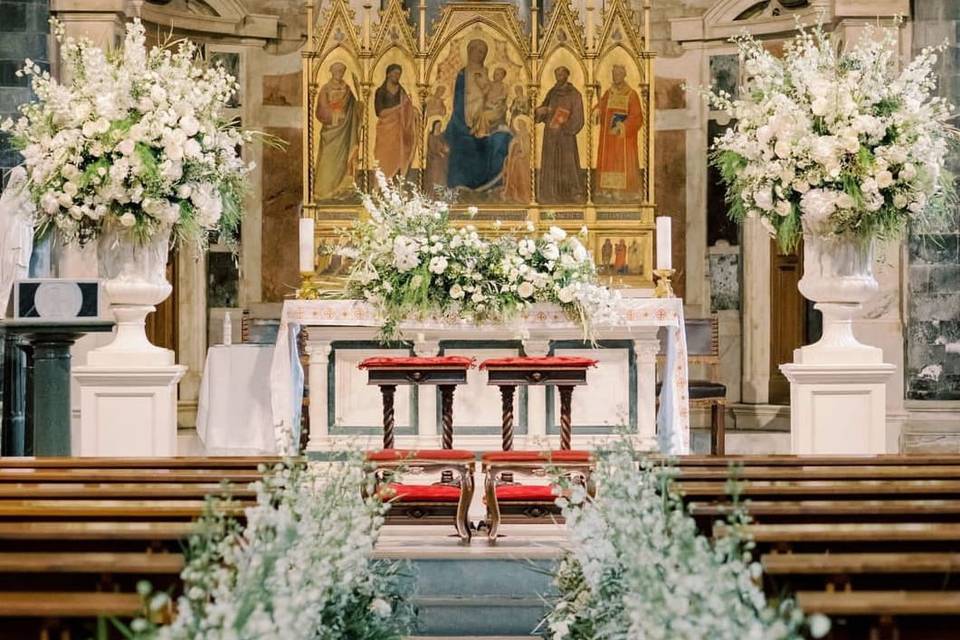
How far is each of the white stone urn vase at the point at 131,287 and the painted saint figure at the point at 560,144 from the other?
15.9 feet

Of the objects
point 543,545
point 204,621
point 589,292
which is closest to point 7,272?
point 589,292

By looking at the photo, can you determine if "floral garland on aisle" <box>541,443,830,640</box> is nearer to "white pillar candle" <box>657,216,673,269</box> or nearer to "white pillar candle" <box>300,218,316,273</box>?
"white pillar candle" <box>657,216,673,269</box>

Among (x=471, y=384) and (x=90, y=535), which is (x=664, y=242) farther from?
(x=90, y=535)

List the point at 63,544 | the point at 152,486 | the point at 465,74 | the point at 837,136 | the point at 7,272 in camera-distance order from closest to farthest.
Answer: the point at 63,544
the point at 152,486
the point at 837,136
the point at 7,272
the point at 465,74

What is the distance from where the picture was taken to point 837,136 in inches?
262

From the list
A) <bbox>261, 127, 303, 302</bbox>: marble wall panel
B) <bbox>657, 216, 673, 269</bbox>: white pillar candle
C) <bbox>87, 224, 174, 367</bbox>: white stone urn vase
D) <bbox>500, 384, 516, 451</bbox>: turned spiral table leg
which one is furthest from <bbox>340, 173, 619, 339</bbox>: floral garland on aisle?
<bbox>261, 127, 303, 302</bbox>: marble wall panel

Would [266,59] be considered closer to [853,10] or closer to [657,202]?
[657,202]

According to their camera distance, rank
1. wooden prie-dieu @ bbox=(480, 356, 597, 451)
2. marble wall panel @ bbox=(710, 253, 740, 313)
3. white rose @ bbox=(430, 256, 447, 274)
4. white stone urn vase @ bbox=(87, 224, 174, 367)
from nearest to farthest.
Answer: white stone urn vase @ bbox=(87, 224, 174, 367) < wooden prie-dieu @ bbox=(480, 356, 597, 451) < white rose @ bbox=(430, 256, 447, 274) < marble wall panel @ bbox=(710, 253, 740, 313)

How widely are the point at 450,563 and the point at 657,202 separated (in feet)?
24.8

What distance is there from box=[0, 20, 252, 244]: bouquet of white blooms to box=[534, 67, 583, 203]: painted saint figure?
4.74 meters

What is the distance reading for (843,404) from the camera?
6984 millimetres

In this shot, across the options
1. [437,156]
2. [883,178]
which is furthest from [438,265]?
[437,156]

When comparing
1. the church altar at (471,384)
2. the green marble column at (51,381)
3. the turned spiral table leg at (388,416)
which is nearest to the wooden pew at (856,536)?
the turned spiral table leg at (388,416)

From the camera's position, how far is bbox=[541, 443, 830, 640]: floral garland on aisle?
2.60 m
